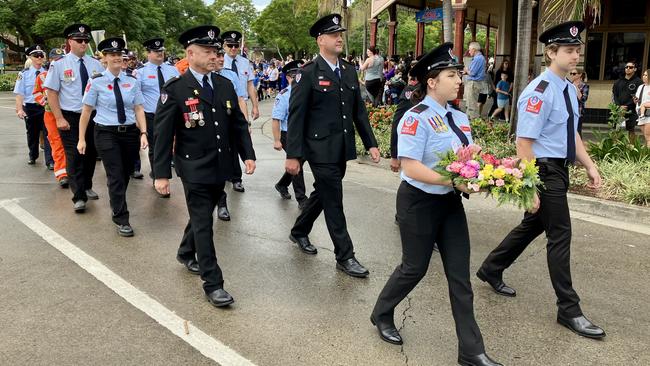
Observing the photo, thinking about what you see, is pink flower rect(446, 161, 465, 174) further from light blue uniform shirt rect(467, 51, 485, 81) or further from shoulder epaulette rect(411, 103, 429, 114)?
light blue uniform shirt rect(467, 51, 485, 81)

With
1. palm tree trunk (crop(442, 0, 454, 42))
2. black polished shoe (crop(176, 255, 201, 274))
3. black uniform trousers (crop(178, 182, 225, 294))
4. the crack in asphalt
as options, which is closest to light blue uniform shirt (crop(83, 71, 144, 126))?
black polished shoe (crop(176, 255, 201, 274))

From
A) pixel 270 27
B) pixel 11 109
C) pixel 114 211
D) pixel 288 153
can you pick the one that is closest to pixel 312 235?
pixel 288 153

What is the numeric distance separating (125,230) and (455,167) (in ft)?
13.6

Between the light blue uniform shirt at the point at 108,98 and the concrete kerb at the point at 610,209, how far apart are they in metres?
5.58

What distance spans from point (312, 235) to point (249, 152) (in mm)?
1833

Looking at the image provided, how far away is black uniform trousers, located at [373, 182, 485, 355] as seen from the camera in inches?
133

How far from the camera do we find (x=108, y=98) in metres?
6.33

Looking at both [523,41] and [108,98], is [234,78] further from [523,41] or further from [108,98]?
[523,41]

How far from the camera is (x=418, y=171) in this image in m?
3.31

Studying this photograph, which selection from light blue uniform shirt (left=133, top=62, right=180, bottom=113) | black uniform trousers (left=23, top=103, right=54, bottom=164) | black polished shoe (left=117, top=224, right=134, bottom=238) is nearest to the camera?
black polished shoe (left=117, top=224, right=134, bottom=238)

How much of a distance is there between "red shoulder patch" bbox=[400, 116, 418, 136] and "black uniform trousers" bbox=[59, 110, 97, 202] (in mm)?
4921

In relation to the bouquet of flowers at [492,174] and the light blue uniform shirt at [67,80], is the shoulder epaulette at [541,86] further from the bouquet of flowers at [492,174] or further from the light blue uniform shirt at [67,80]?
the light blue uniform shirt at [67,80]

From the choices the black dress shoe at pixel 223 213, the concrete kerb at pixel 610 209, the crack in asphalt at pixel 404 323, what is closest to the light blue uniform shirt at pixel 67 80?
the black dress shoe at pixel 223 213

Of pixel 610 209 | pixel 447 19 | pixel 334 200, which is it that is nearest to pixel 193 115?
pixel 334 200
